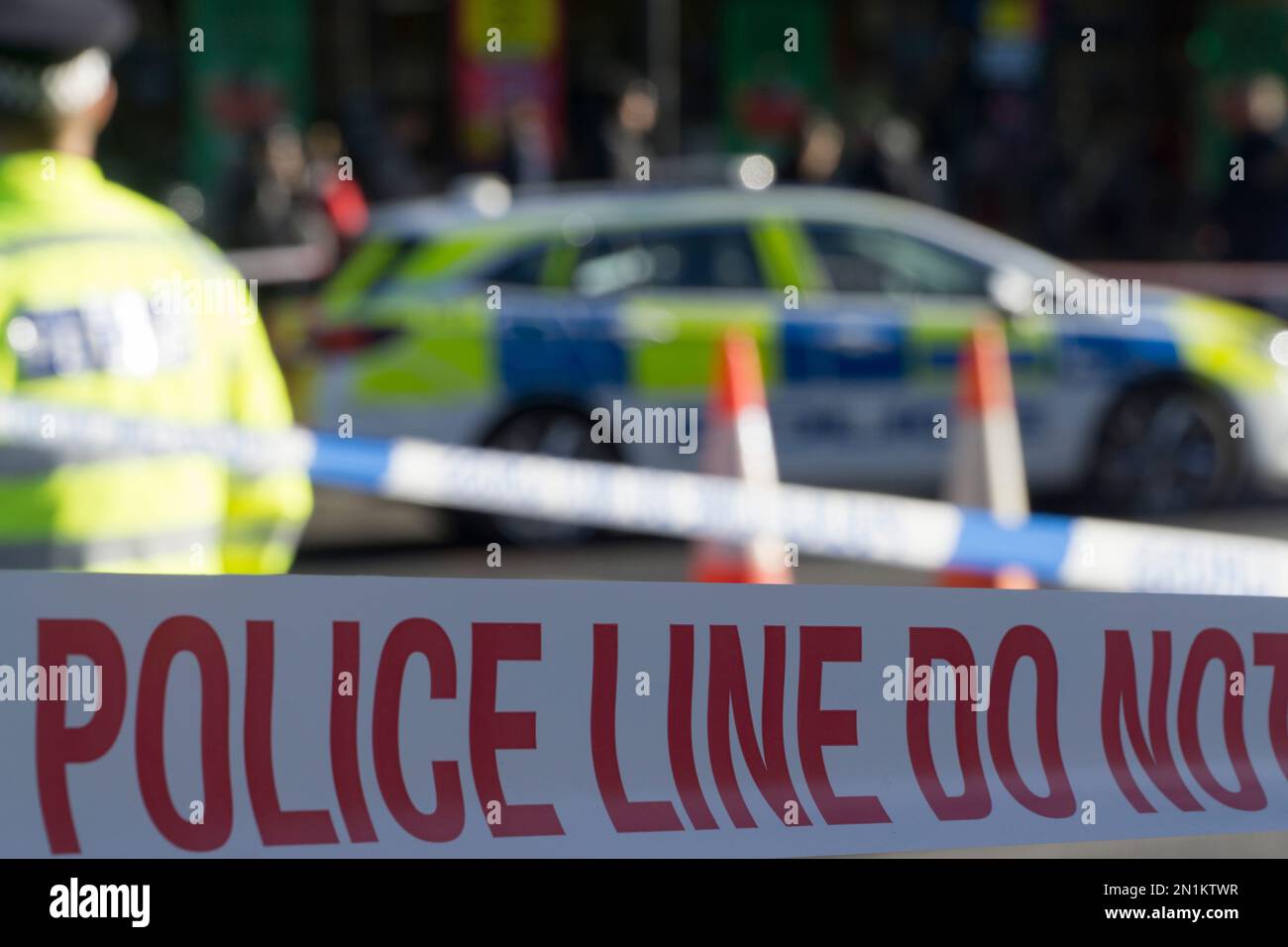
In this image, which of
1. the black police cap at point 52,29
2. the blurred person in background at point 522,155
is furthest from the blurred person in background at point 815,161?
the black police cap at point 52,29

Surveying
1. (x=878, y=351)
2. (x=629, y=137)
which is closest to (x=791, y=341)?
(x=878, y=351)

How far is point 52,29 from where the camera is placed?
2.89 metres

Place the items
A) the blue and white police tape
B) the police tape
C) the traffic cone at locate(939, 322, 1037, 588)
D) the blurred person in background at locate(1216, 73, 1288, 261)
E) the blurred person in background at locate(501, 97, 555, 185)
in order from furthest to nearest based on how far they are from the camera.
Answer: the blurred person in background at locate(501, 97, 555, 185), the blurred person in background at locate(1216, 73, 1288, 261), the traffic cone at locate(939, 322, 1037, 588), the blue and white police tape, the police tape

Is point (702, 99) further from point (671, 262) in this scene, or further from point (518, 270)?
point (518, 270)

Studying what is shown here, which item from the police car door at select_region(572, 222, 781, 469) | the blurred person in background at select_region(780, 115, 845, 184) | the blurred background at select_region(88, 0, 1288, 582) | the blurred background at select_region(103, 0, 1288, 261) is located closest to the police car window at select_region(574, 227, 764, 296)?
the police car door at select_region(572, 222, 781, 469)

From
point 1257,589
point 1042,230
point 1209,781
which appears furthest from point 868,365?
point 1042,230

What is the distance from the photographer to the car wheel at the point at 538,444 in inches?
376

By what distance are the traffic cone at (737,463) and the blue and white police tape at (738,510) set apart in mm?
536

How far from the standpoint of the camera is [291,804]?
2.86 metres

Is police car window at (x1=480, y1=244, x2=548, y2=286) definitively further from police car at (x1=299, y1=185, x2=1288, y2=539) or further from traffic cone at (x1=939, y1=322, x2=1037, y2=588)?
traffic cone at (x1=939, y1=322, x2=1037, y2=588)

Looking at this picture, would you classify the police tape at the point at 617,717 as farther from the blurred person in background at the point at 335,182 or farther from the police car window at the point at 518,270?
the blurred person in background at the point at 335,182

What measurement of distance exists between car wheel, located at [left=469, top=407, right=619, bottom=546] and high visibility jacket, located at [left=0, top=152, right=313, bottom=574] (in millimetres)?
6379

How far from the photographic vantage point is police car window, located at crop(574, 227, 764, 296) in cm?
966
